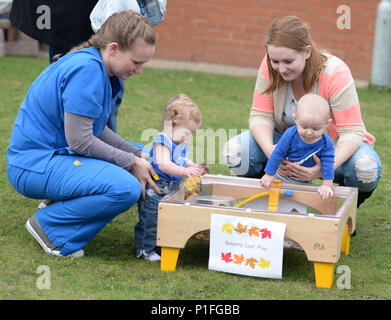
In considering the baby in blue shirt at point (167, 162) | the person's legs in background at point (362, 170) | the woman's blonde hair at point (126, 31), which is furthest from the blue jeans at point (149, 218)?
the person's legs in background at point (362, 170)

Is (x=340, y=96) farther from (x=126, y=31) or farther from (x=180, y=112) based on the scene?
(x=126, y=31)

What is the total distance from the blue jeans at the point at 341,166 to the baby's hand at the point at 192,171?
0.67 meters

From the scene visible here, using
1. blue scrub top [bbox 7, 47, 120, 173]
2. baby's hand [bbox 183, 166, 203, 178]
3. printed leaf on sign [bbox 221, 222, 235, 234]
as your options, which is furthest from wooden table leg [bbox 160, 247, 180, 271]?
blue scrub top [bbox 7, 47, 120, 173]

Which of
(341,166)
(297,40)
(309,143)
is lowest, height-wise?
(341,166)

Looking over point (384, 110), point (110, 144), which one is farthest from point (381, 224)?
point (384, 110)

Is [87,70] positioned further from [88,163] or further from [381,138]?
[381,138]

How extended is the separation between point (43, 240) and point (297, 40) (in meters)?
1.60

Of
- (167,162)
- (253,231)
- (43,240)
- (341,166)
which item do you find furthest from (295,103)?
(43,240)

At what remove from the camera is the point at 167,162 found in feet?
10.8

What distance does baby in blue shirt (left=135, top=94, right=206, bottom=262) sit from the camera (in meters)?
3.29

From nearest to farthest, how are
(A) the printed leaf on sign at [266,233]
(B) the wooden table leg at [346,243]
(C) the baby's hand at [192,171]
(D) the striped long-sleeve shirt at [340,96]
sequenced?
1. (A) the printed leaf on sign at [266,233]
2. (C) the baby's hand at [192,171]
3. (B) the wooden table leg at [346,243]
4. (D) the striped long-sleeve shirt at [340,96]

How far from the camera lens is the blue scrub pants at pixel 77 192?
10.3 ft

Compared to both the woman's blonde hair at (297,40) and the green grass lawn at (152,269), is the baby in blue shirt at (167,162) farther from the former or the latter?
the woman's blonde hair at (297,40)

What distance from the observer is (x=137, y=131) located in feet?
19.1
